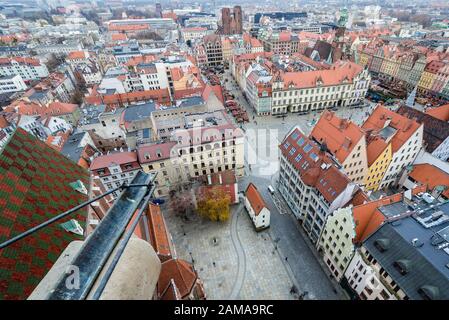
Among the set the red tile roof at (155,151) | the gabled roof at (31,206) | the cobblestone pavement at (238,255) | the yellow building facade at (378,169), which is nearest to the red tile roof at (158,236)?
the gabled roof at (31,206)

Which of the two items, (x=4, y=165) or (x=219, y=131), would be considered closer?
(x=4, y=165)

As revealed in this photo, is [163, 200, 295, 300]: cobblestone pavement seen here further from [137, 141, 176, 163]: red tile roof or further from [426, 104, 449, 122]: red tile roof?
[426, 104, 449, 122]: red tile roof

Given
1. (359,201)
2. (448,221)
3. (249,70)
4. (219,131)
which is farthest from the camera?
(249,70)

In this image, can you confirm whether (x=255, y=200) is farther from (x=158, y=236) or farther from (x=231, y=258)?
(x=158, y=236)

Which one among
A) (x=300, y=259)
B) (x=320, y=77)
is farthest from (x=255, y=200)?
(x=320, y=77)

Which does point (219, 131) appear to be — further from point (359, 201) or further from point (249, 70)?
point (249, 70)

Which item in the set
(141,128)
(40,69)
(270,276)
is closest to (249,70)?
(141,128)
